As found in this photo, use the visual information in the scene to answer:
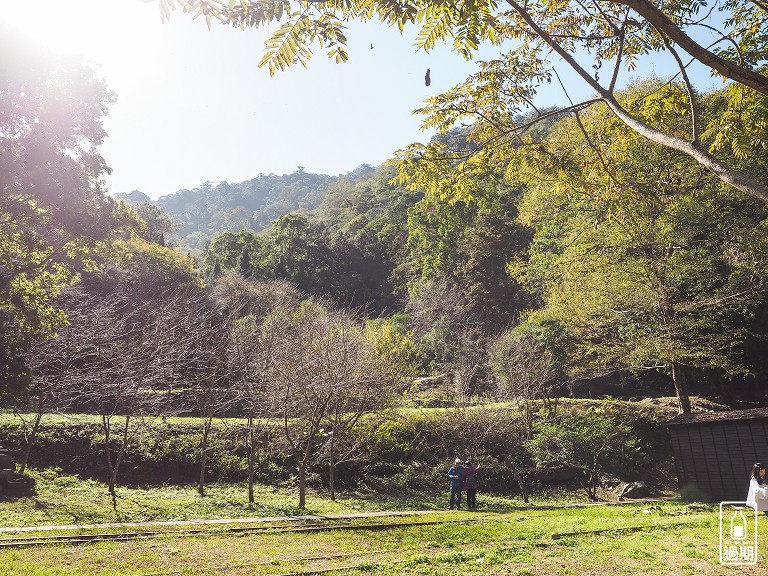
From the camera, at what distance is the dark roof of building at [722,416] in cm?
1410

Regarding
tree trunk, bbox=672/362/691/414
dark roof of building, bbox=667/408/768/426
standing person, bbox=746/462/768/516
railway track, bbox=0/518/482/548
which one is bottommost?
railway track, bbox=0/518/482/548

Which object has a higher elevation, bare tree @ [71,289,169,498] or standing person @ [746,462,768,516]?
bare tree @ [71,289,169,498]

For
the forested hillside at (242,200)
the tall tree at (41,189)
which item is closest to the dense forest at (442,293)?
the tall tree at (41,189)

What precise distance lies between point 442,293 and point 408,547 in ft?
89.4

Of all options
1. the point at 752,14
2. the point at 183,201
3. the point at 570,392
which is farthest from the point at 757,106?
the point at 183,201

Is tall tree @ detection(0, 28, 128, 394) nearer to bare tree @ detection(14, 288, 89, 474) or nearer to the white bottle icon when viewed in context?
bare tree @ detection(14, 288, 89, 474)

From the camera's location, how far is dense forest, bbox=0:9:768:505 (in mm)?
7004

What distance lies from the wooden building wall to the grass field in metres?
1.89

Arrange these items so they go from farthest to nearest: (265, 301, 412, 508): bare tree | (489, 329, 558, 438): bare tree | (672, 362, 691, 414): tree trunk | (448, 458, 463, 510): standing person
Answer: (489, 329, 558, 438): bare tree, (672, 362, 691, 414): tree trunk, (448, 458, 463, 510): standing person, (265, 301, 412, 508): bare tree

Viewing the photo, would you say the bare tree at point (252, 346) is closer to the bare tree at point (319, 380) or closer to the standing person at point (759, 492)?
the bare tree at point (319, 380)

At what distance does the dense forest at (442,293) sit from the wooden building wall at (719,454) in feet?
11.6

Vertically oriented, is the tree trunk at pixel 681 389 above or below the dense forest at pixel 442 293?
below

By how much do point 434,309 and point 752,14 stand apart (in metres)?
28.8

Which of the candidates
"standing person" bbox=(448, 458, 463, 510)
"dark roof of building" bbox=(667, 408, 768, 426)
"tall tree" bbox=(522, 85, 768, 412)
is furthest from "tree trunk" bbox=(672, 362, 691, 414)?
"standing person" bbox=(448, 458, 463, 510)
